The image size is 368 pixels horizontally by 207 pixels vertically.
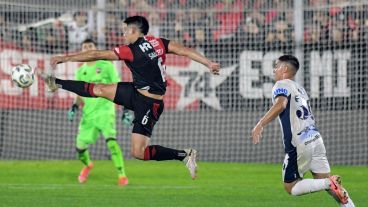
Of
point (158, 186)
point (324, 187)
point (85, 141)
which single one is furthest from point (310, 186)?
point (85, 141)

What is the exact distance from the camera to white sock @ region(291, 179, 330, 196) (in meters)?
10.5

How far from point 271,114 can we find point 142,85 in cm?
282

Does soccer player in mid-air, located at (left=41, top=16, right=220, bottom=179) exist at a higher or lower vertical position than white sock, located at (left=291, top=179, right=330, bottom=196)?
higher

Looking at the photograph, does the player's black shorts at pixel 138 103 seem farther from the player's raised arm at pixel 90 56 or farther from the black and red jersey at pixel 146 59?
the player's raised arm at pixel 90 56

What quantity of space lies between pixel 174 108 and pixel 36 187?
6.04 meters

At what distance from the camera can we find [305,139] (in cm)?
1077

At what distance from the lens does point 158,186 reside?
15539 mm

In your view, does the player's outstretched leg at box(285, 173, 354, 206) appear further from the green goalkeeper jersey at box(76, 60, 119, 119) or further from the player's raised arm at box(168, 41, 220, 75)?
the green goalkeeper jersey at box(76, 60, 119, 119)

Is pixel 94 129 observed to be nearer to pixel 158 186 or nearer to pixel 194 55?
pixel 158 186

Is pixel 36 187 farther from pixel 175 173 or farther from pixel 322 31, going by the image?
pixel 322 31

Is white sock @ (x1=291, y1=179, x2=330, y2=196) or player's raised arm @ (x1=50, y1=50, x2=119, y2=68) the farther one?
player's raised arm @ (x1=50, y1=50, x2=119, y2=68)

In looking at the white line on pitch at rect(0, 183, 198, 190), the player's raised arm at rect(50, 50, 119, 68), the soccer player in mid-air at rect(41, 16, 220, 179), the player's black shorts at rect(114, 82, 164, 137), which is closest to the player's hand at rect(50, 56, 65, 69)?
the player's raised arm at rect(50, 50, 119, 68)

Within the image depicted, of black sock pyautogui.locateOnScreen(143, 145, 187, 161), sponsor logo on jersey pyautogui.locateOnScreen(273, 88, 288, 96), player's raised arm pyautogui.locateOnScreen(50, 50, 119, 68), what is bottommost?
black sock pyautogui.locateOnScreen(143, 145, 187, 161)

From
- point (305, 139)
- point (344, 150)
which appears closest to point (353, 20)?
point (344, 150)
